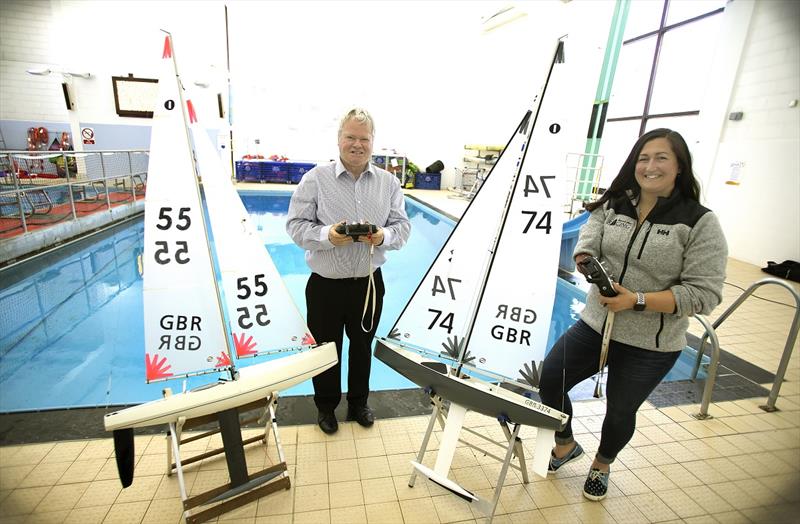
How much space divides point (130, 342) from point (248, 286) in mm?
2406

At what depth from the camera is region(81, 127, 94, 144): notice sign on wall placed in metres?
8.25

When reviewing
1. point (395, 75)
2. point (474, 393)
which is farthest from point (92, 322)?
point (395, 75)

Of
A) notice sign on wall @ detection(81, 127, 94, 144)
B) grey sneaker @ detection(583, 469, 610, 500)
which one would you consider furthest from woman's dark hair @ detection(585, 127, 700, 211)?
notice sign on wall @ detection(81, 127, 94, 144)

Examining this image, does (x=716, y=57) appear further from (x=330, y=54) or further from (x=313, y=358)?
(x=330, y=54)

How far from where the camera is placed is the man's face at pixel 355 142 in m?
1.44

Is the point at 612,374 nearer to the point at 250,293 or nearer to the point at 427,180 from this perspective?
the point at 250,293

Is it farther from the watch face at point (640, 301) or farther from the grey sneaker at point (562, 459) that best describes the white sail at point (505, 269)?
the grey sneaker at point (562, 459)

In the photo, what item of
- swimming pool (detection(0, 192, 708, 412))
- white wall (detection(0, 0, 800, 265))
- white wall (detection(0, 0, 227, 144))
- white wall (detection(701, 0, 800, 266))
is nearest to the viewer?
swimming pool (detection(0, 192, 708, 412))

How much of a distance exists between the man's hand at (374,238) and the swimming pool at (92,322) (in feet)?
5.23

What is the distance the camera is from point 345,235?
140 cm

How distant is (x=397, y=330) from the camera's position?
1465 mm

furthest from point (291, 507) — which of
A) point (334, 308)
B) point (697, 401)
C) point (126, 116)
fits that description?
point (126, 116)

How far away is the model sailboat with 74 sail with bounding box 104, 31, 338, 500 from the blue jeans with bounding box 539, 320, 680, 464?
0.87 m

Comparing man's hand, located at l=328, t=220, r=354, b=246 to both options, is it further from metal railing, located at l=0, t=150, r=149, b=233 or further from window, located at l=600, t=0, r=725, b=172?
window, located at l=600, t=0, r=725, b=172
